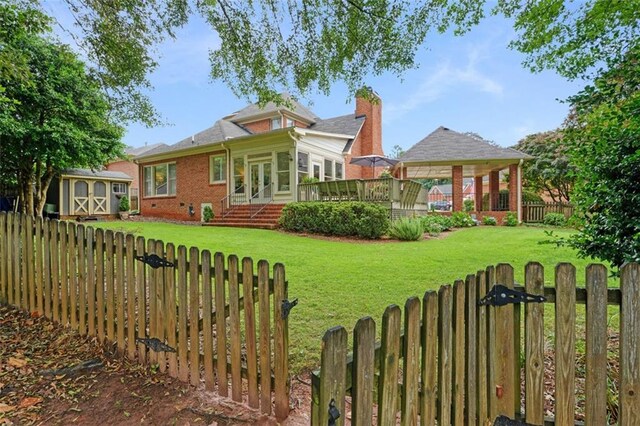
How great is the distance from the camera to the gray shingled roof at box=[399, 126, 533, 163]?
59.9 ft

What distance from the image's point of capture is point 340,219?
1216cm

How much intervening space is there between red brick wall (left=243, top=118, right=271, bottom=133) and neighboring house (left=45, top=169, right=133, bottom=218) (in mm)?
9822

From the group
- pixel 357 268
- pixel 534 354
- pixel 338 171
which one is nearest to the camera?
pixel 534 354

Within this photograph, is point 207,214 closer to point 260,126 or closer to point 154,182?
point 154,182

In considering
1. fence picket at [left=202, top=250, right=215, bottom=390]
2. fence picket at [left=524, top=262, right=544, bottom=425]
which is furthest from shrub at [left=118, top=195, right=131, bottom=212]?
fence picket at [left=524, top=262, right=544, bottom=425]

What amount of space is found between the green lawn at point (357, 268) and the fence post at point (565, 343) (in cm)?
186

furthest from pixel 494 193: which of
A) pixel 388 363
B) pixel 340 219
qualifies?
pixel 388 363

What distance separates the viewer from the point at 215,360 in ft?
8.80

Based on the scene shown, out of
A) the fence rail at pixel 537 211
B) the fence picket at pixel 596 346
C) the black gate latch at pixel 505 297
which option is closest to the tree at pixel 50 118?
the black gate latch at pixel 505 297

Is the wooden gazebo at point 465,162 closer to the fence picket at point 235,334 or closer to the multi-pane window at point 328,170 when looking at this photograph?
the multi-pane window at point 328,170

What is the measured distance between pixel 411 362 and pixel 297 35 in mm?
5674

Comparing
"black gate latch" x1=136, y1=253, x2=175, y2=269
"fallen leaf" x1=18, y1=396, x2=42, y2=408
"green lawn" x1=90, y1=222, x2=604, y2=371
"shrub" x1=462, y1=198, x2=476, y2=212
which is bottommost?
"fallen leaf" x1=18, y1=396, x2=42, y2=408

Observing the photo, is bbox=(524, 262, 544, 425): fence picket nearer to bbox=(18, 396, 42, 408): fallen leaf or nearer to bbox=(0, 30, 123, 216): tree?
bbox=(18, 396, 42, 408): fallen leaf

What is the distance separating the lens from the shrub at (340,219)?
11664 mm
